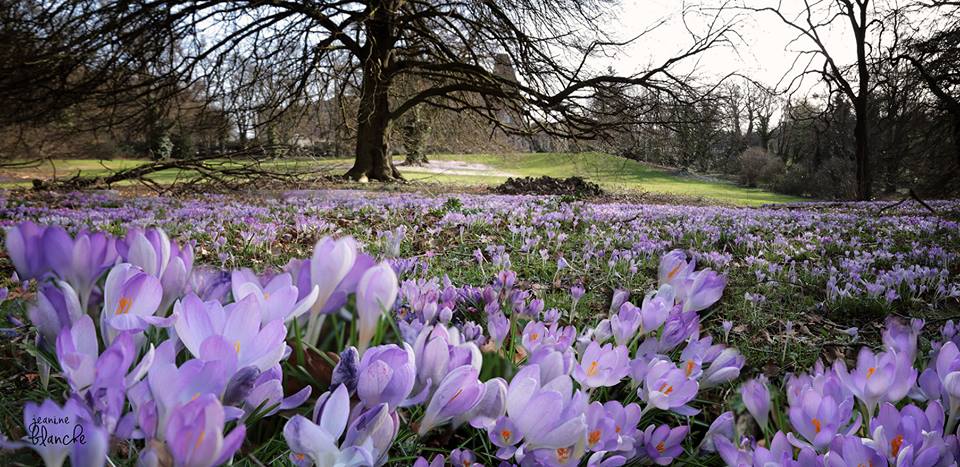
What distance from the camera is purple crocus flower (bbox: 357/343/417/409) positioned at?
55 centimetres

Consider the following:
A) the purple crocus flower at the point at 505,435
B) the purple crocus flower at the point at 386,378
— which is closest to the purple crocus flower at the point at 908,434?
the purple crocus flower at the point at 505,435

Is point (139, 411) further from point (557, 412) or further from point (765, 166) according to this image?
point (765, 166)

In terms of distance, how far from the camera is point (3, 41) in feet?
28.9

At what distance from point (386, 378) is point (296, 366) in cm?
19

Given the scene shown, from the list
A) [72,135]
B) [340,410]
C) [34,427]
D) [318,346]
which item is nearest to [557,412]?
[340,410]

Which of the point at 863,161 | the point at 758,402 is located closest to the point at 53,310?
the point at 758,402

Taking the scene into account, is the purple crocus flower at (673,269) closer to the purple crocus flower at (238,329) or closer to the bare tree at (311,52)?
the purple crocus flower at (238,329)

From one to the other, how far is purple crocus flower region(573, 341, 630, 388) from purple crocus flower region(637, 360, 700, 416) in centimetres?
6

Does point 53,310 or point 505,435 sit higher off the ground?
point 53,310

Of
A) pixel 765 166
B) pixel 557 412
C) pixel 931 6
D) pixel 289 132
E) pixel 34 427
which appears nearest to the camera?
pixel 34 427

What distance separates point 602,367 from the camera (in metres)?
0.78

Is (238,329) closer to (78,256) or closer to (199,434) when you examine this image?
(199,434)

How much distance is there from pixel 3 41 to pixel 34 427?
1194cm

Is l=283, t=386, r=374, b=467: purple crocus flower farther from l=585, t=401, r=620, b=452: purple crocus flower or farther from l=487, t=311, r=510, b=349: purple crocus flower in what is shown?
l=487, t=311, r=510, b=349: purple crocus flower
